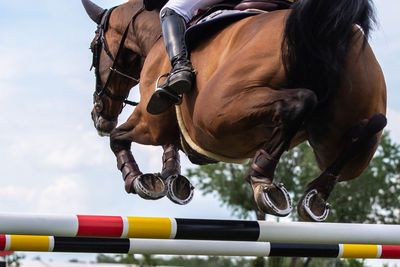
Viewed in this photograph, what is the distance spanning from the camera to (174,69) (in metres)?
4.82

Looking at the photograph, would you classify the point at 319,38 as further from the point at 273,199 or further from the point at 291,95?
the point at 273,199

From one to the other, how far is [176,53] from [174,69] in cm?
13

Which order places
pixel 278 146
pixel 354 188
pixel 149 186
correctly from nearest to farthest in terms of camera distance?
1. pixel 278 146
2. pixel 149 186
3. pixel 354 188

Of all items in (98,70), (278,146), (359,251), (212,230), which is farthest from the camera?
(98,70)

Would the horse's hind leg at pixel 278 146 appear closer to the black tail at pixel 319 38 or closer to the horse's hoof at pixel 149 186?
the black tail at pixel 319 38

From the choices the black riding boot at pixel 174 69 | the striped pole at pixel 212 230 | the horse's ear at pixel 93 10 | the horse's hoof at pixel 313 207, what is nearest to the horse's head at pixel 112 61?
the horse's ear at pixel 93 10

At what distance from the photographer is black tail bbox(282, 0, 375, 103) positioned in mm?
4137

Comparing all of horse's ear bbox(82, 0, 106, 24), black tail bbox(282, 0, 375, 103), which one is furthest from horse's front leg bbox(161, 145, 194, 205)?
horse's ear bbox(82, 0, 106, 24)

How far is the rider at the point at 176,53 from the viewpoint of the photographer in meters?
4.76

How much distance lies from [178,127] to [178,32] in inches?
35.0

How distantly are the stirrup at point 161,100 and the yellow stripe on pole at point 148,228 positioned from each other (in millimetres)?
1416

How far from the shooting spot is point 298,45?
4137mm

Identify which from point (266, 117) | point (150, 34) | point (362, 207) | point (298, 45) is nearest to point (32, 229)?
point (266, 117)

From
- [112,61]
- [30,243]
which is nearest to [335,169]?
[30,243]
